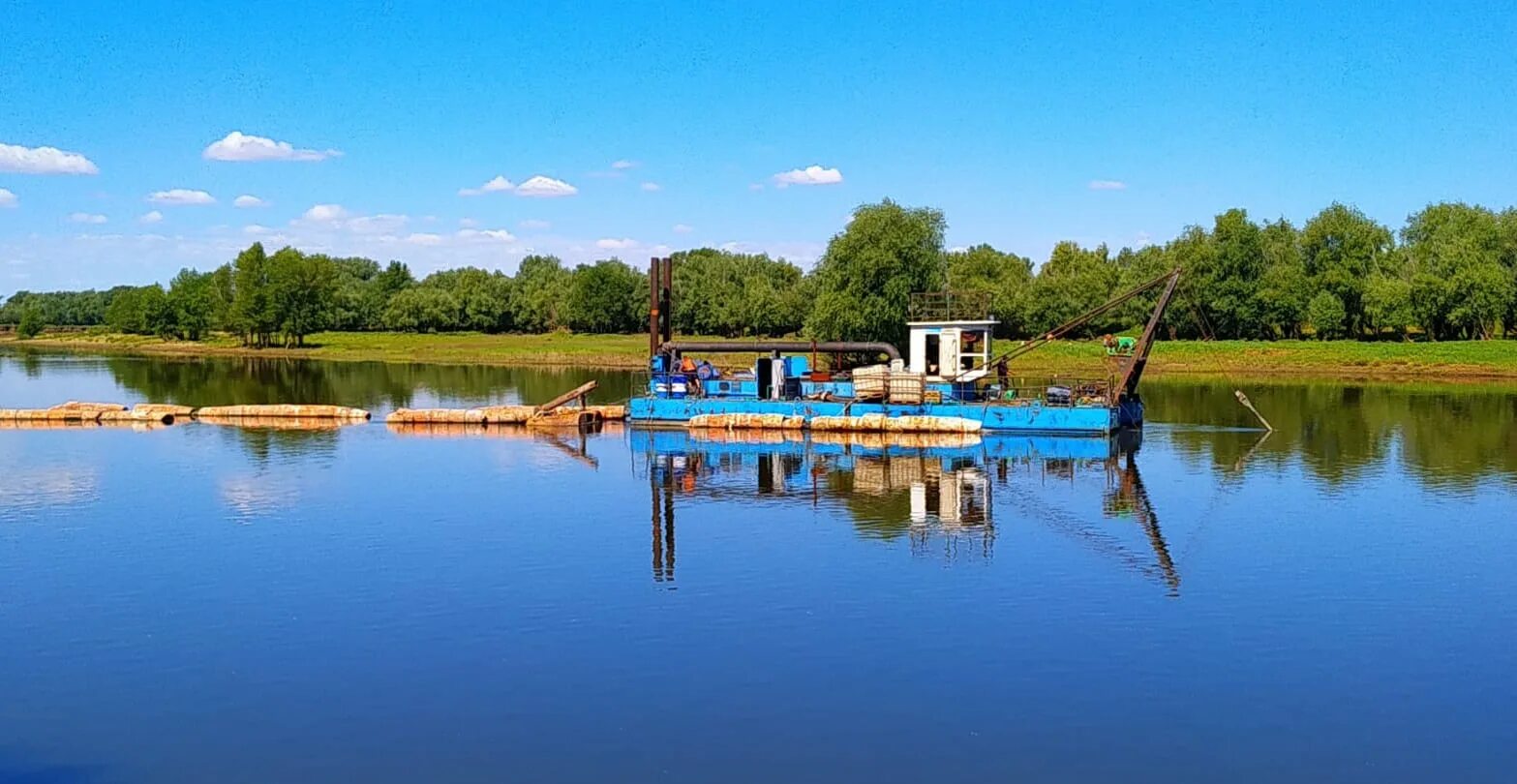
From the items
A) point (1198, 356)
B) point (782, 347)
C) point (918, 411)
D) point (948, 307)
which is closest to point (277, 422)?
point (782, 347)

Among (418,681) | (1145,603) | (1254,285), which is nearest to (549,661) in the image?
(418,681)

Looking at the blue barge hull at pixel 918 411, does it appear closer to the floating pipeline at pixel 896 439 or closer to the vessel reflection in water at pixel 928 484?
the vessel reflection in water at pixel 928 484

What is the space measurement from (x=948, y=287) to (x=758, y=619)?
69218 mm

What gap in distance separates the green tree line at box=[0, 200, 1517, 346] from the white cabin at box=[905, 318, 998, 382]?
527 cm

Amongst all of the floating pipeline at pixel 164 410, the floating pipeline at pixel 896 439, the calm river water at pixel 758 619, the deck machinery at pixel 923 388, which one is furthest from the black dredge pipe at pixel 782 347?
the floating pipeline at pixel 164 410

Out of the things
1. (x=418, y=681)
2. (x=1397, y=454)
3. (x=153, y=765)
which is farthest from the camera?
(x=1397, y=454)

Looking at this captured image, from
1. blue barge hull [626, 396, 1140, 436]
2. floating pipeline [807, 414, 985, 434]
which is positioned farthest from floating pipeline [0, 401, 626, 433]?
floating pipeline [807, 414, 985, 434]

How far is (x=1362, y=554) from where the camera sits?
25422 millimetres

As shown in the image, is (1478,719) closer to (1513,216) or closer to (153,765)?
(153,765)

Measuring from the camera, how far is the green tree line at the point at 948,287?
262 feet

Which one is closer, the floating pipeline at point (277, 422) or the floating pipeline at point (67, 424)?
the floating pipeline at point (67, 424)

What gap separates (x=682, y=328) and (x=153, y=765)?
365ft

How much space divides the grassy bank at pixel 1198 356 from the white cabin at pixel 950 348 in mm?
32879

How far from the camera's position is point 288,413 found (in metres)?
53.1
